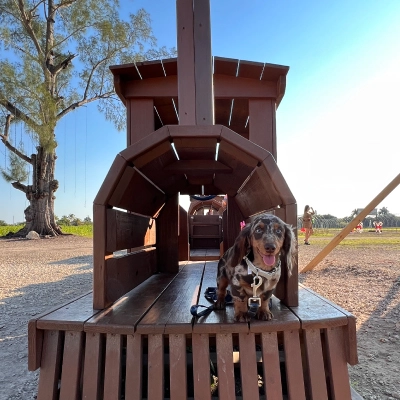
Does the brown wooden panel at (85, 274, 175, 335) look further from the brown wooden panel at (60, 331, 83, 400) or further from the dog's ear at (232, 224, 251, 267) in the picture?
the dog's ear at (232, 224, 251, 267)

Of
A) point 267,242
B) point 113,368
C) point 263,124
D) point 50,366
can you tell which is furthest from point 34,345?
point 263,124

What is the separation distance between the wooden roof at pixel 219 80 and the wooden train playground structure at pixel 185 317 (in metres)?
0.03

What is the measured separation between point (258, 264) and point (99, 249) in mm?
1155

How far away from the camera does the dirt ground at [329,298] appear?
270 centimetres

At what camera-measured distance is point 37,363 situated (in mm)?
2076

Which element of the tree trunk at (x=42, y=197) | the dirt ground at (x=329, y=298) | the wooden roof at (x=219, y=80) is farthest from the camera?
the tree trunk at (x=42, y=197)

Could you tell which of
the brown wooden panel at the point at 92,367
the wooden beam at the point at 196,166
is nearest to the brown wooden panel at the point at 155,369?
the brown wooden panel at the point at 92,367

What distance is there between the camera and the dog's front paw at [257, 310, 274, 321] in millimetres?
2145

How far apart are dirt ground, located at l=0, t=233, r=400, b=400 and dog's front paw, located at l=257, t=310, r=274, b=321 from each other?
1.07m

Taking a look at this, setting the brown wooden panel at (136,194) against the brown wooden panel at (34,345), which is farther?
the brown wooden panel at (136,194)

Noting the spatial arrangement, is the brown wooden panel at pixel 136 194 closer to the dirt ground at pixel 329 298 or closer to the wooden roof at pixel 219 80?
the wooden roof at pixel 219 80

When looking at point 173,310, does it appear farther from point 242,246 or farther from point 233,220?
point 233,220

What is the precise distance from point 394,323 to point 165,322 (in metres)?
3.18

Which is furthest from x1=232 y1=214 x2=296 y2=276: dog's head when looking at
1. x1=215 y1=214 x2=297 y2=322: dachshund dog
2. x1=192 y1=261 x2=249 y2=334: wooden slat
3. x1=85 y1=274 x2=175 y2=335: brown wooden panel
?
x1=85 y1=274 x2=175 y2=335: brown wooden panel
